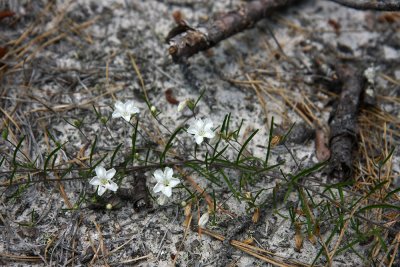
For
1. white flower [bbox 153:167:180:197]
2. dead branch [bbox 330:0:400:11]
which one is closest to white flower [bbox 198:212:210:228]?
white flower [bbox 153:167:180:197]

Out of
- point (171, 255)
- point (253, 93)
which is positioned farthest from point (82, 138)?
point (253, 93)

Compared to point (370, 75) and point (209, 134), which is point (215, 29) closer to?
point (209, 134)

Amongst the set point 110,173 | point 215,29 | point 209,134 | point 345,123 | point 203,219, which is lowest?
point 203,219

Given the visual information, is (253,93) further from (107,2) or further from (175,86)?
(107,2)

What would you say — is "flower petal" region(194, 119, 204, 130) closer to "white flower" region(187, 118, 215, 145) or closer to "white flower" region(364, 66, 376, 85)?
"white flower" region(187, 118, 215, 145)

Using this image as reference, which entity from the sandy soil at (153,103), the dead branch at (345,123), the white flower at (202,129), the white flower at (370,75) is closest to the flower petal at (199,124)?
the white flower at (202,129)

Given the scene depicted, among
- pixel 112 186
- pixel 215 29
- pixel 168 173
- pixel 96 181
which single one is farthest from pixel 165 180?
pixel 215 29
